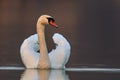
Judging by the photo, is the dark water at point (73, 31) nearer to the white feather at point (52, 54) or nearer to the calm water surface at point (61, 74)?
the calm water surface at point (61, 74)

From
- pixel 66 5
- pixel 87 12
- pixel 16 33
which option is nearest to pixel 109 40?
pixel 16 33

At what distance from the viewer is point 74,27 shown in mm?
25703

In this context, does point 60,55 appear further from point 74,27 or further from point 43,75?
point 74,27

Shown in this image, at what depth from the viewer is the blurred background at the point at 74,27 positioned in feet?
55.0

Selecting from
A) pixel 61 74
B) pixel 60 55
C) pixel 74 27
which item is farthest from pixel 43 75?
pixel 74 27

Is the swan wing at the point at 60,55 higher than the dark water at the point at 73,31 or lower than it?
higher

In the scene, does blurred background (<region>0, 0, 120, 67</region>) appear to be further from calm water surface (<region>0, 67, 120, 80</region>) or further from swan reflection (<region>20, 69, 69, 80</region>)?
swan reflection (<region>20, 69, 69, 80</region>)

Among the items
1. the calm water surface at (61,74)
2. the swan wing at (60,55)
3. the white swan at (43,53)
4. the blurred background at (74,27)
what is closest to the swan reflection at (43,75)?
the calm water surface at (61,74)

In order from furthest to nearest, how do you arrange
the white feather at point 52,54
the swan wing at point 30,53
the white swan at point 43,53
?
the swan wing at point 30,53, the white feather at point 52,54, the white swan at point 43,53

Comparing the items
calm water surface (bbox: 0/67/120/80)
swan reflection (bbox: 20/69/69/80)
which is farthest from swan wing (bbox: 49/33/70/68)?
swan reflection (bbox: 20/69/69/80)

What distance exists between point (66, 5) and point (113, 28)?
8.02 m

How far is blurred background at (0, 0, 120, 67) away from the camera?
659 inches

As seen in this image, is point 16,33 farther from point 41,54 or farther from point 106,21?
point 41,54

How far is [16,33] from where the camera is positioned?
22.9m
